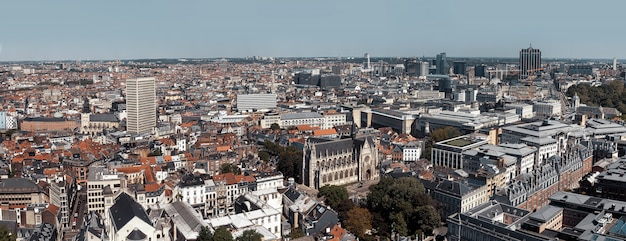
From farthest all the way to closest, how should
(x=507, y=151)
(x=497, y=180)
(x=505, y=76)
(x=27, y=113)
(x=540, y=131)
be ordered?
(x=505, y=76), (x=27, y=113), (x=540, y=131), (x=507, y=151), (x=497, y=180)

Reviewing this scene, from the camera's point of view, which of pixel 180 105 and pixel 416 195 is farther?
pixel 180 105

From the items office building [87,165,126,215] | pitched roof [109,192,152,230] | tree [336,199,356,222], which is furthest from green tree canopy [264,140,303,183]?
pitched roof [109,192,152,230]

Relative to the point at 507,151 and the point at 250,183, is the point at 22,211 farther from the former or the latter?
the point at 507,151

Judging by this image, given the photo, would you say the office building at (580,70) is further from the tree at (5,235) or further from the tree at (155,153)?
the tree at (5,235)

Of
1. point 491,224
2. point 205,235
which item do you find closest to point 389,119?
point 491,224

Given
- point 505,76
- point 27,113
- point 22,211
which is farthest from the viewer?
point 505,76

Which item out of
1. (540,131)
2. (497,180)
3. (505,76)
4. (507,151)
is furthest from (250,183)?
(505,76)
